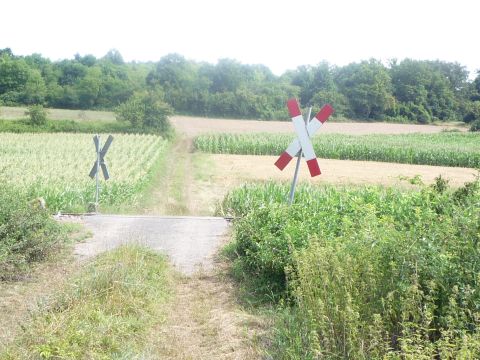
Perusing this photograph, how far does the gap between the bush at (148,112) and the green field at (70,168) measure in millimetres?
6695

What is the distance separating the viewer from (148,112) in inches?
1775

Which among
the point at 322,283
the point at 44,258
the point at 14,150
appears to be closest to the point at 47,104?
the point at 14,150

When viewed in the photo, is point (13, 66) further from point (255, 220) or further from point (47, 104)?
point (255, 220)

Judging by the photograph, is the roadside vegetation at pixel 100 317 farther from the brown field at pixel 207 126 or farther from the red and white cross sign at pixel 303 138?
the brown field at pixel 207 126

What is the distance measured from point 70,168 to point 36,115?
1008 inches

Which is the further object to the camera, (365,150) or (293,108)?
(365,150)

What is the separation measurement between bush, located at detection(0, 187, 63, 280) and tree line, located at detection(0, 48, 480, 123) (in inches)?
2012

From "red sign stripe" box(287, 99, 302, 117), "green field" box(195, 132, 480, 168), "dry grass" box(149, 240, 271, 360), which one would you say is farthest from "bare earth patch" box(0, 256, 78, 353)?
"green field" box(195, 132, 480, 168)

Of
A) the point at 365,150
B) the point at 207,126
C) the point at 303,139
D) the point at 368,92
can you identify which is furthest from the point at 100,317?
the point at 368,92

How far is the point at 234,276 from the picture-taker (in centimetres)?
759

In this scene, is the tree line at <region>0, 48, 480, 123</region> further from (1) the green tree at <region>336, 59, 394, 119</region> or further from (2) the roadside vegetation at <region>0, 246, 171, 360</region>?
(2) the roadside vegetation at <region>0, 246, 171, 360</region>

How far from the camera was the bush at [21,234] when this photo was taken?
7.30 m

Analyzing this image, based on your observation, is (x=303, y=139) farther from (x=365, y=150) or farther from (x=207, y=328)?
(x=365, y=150)

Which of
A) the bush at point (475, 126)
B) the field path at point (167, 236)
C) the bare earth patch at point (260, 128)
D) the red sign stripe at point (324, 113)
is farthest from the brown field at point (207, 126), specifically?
the red sign stripe at point (324, 113)
